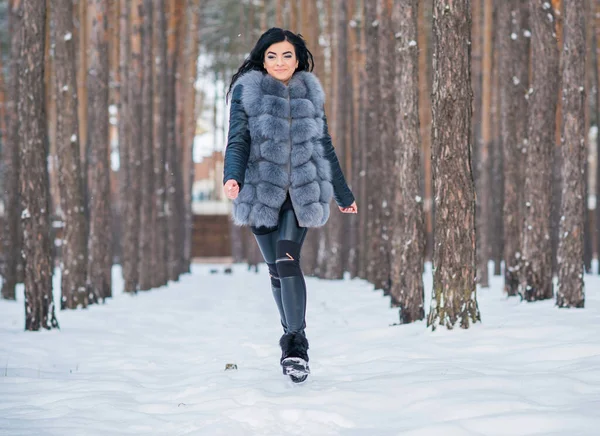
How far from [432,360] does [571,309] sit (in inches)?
122

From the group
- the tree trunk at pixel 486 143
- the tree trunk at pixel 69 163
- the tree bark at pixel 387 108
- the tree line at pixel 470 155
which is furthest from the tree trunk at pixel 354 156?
the tree trunk at pixel 69 163

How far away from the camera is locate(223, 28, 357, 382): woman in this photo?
4.81 m

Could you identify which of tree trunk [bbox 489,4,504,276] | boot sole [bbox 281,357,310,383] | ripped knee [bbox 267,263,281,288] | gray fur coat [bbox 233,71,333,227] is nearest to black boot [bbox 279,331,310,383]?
boot sole [bbox 281,357,310,383]

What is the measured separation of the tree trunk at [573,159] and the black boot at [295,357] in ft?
13.2

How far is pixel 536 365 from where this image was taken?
4711 millimetres

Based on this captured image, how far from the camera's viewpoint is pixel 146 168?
15281 millimetres

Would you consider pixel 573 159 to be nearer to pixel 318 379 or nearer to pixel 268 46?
pixel 268 46

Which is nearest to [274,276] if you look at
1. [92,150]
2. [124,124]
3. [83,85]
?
[92,150]

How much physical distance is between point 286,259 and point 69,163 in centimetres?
605

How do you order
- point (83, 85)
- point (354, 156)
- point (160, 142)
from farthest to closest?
1. point (354, 156)
2. point (83, 85)
3. point (160, 142)

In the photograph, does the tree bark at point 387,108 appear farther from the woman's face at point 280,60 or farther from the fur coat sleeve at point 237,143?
the fur coat sleeve at point 237,143

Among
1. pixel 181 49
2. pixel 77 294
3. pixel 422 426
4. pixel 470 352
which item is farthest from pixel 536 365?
pixel 181 49

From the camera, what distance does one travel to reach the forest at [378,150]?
6430 mm

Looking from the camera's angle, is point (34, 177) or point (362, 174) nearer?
point (34, 177)
